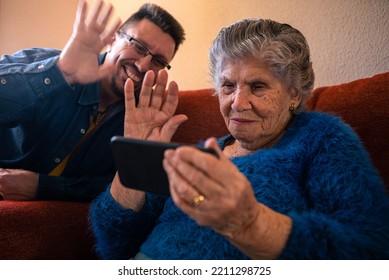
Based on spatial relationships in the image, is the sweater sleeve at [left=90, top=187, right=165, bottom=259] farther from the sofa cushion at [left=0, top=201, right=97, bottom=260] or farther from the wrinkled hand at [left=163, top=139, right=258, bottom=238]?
the wrinkled hand at [left=163, top=139, right=258, bottom=238]

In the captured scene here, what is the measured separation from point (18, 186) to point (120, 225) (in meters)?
0.36

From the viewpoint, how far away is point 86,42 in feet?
3.07

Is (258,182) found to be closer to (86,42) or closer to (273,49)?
(273,49)

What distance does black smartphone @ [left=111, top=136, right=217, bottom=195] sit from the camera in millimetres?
535

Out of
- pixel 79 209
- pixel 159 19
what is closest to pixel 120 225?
pixel 79 209

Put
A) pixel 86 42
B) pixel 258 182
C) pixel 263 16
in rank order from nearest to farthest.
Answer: pixel 258 182, pixel 86 42, pixel 263 16

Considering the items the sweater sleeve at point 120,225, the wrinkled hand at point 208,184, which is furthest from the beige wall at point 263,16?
the wrinkled hand at point 208,184

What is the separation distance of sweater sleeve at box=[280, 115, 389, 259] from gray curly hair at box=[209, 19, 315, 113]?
0.16 metres

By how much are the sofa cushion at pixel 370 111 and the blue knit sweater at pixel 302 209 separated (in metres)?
0.15

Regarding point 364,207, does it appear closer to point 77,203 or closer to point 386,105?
point 386,105

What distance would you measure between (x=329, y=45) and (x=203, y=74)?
499 millimetres
